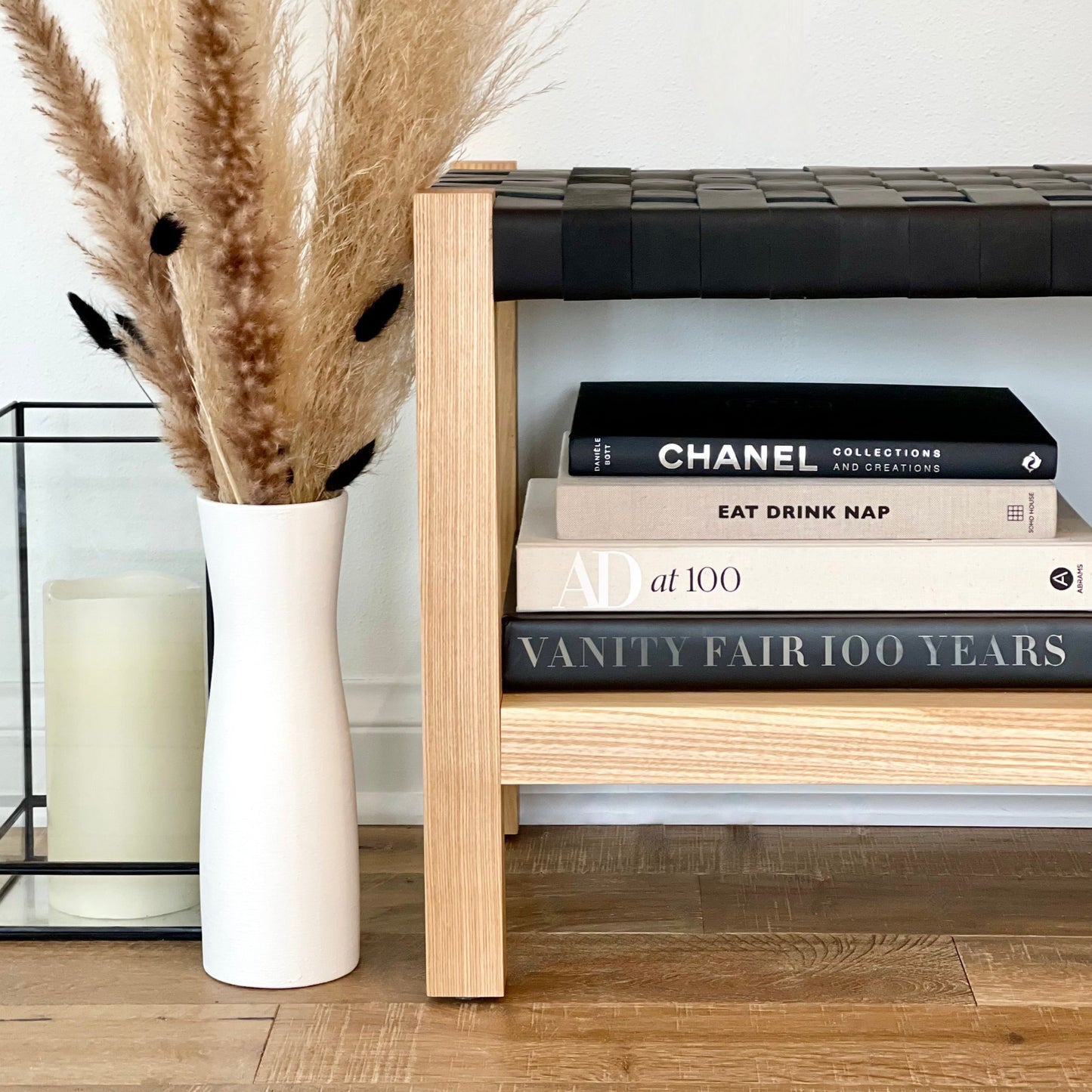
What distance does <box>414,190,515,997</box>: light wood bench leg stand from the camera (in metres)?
0.90

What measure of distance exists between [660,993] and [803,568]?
335 millimetres

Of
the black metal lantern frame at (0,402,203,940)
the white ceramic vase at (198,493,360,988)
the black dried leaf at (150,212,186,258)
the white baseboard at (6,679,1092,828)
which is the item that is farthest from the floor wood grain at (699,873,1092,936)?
the black dried leaf at (150,212,186,258)

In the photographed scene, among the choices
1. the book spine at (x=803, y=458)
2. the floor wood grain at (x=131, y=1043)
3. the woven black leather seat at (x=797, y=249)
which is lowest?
the floor wood grain at (x=131, y=1043)

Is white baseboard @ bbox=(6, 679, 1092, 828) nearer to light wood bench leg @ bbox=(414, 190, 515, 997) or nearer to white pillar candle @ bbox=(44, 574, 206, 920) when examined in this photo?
white pillar candle @ bbox=(44, 574, 206, 920)

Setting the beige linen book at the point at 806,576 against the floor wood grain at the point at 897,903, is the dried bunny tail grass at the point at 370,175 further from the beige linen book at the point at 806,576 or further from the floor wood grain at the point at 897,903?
the floor wood grain at the point at 897,903

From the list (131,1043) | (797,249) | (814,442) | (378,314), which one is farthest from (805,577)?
(131,1043)

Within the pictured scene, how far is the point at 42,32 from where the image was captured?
84cm

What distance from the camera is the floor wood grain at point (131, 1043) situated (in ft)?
3.02

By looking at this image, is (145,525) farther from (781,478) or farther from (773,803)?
(773,803)

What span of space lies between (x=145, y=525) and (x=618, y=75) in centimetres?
59

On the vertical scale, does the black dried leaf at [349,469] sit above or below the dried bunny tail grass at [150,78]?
below

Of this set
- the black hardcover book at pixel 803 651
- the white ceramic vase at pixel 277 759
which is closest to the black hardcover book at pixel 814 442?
the black hardcover book at pixel 803 651

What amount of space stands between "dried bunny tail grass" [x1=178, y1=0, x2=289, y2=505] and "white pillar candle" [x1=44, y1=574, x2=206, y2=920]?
8.0 inches

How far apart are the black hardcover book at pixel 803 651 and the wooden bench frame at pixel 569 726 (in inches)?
0.6
